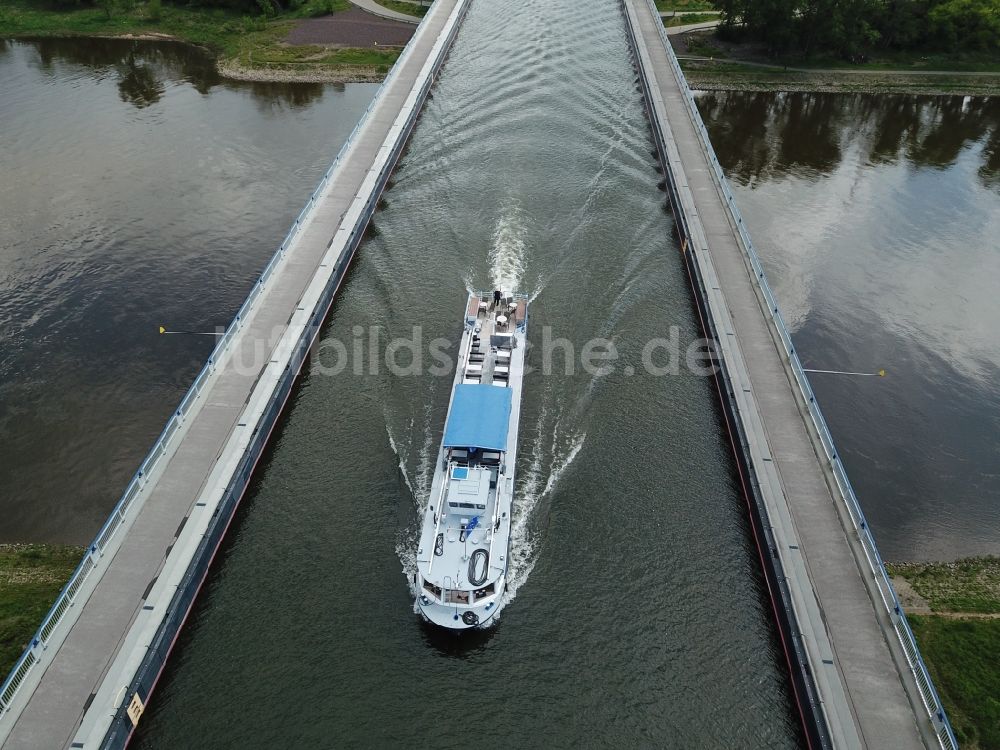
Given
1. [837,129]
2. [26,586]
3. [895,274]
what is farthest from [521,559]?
[837,129]

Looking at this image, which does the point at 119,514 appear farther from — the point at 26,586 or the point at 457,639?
the point at 457,639

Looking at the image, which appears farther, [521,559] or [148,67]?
[148,67]

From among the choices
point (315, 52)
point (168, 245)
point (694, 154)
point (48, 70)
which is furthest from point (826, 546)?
point (48, 70)

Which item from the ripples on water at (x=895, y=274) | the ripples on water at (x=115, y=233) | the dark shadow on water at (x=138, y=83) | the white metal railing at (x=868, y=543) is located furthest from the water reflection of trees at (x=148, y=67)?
the white metal railing at (x=868, y=543)

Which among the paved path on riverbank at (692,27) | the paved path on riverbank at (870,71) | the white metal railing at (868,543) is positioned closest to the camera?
the white metal railing at (868,543)

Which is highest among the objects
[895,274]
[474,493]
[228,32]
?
[228,32]

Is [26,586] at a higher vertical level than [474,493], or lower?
lower

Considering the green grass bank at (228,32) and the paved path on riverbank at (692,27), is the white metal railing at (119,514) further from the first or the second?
the paved path on riverbank at (692,27)

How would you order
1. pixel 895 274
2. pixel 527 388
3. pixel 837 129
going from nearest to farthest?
1. pixel 527 388
2. pixel 895 274
3. pixel 837 129
